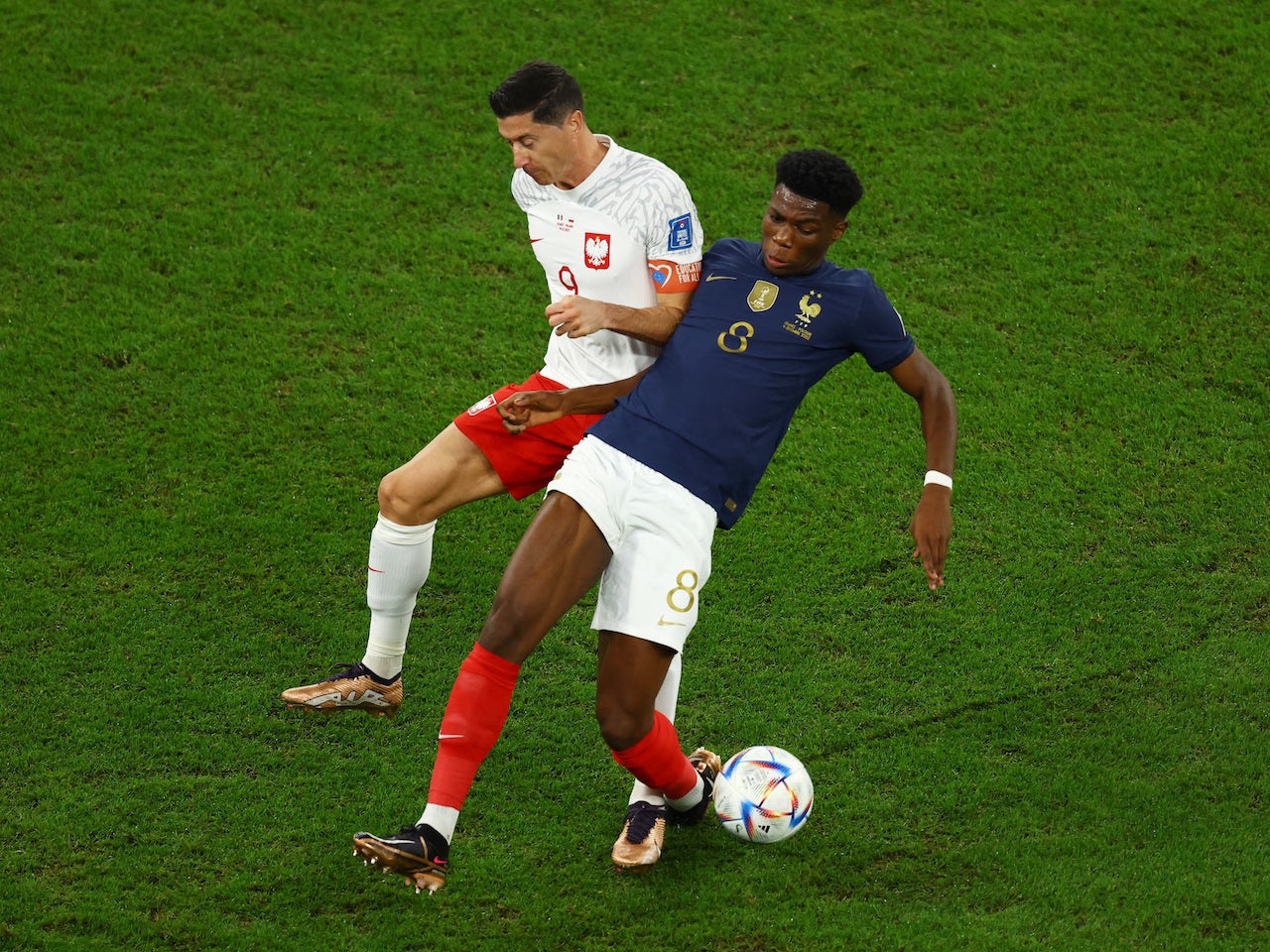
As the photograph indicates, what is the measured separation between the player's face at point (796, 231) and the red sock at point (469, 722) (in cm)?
154

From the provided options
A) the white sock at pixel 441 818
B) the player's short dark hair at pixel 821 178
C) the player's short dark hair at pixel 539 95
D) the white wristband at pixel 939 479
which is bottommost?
the white sock at pixel 441 818

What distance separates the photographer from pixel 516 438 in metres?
4.77

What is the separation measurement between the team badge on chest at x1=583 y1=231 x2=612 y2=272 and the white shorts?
25.6 inches

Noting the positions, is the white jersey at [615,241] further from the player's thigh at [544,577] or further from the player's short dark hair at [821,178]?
the player's thigh at [544,577]

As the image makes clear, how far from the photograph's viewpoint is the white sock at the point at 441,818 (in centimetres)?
407

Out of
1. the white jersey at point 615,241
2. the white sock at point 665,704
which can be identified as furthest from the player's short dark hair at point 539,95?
the white sock at point 665,704

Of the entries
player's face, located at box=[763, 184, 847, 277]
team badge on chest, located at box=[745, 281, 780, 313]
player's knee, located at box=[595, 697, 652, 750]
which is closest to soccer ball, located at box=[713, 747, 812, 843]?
player's knee, located at box=[595, 697, 652, 750]

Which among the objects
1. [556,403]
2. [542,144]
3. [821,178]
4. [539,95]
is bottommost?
[556,403]

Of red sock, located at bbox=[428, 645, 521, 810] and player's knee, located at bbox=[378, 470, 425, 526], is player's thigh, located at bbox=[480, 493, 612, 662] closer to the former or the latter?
red sock, located at bbox=[428, 645, 521, 810]

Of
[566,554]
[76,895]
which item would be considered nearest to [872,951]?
[566,554]

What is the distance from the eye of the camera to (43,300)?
7.19m

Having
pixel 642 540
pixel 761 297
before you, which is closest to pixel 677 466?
pixel 642 540

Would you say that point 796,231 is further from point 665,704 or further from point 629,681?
point 665,704

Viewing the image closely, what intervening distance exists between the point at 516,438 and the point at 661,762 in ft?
3.91
